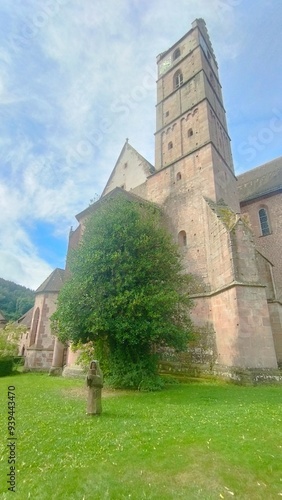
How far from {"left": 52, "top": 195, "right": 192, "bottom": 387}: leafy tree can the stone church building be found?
8.90ft

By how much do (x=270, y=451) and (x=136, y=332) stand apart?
6.70 metres

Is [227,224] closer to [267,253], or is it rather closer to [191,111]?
[267,253]

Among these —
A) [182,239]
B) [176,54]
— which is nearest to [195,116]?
[182,239]

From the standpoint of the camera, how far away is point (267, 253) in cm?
2038

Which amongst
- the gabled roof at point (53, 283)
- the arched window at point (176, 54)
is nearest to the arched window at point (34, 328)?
the gabled roof at point (53, 283)

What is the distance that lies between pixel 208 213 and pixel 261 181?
10706 millimetres

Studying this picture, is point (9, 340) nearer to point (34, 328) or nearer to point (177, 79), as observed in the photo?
point (34, 328)

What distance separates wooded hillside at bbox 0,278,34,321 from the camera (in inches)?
2653

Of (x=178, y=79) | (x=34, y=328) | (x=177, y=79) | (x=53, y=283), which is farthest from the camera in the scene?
(x=177, y=79)

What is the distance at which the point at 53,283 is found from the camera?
25.4 metres

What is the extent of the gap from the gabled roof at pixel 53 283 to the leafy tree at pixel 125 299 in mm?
12150

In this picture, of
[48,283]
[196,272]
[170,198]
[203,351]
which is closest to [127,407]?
[203,351]

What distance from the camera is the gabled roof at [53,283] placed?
24.6 metres

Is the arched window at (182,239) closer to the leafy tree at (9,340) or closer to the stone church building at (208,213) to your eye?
the stone church building at (208,213)
